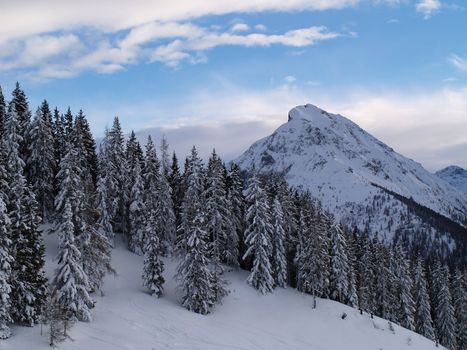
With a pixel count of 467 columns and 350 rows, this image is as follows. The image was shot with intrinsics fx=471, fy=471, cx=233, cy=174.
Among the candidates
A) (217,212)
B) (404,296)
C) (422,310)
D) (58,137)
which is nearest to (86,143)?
(58,137)

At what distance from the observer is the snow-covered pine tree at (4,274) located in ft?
111

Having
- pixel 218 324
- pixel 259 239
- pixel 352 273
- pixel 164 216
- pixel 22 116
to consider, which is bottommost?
pixel 218 324

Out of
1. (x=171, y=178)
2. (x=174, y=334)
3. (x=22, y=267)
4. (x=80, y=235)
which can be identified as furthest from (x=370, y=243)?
(x=22, y=267)

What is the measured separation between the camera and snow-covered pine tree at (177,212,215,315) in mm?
52656

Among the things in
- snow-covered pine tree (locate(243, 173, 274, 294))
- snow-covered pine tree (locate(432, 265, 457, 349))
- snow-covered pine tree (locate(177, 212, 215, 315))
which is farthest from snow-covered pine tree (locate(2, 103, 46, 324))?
snow-covered pine tree (locate(432, 265, 457, 349))

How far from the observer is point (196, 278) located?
174 ft

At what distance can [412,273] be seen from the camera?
280 feet

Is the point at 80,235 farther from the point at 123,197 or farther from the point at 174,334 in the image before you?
the point at 123,197

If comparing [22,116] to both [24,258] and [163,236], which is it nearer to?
[163,236]

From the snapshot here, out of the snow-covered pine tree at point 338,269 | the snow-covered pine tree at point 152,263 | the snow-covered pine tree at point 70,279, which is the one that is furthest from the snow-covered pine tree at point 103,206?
the snow-covered pine tree at point 338,269

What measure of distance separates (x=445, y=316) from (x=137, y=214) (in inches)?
2160

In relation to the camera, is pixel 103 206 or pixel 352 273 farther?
pixel 352 273

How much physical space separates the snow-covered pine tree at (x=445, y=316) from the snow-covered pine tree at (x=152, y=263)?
171 ft

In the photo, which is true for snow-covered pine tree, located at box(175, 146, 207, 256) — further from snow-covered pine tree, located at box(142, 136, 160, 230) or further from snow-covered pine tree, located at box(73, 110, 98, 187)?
snow-covered pine tree, located at box(73, 110, 98, 187)
